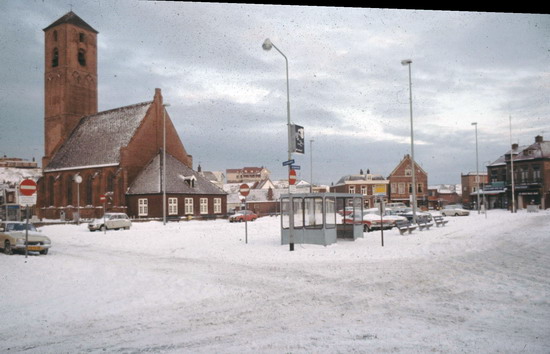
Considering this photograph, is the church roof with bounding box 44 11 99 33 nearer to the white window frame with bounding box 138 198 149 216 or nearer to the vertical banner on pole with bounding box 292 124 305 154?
the white window frame with bounding box 138 198 149 216

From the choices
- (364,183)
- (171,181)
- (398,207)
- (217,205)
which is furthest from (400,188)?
(171,181)

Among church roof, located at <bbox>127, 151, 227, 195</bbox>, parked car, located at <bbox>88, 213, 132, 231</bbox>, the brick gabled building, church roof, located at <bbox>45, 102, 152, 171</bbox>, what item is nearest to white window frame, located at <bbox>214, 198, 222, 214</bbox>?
church roof, located at <bbox>127, 151, 227, 195</bbox>

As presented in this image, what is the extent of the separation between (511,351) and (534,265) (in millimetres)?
8370

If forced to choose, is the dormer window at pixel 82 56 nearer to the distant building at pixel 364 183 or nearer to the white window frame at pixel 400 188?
the distant building at pixel 364 183

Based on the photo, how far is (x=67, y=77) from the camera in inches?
2229

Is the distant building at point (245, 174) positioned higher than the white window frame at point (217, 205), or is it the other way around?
the distant building at point (245, 174)

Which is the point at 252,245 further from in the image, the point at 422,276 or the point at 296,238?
the point at 422,276

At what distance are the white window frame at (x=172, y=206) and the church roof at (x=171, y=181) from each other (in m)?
0.91

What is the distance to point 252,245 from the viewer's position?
20.4 m

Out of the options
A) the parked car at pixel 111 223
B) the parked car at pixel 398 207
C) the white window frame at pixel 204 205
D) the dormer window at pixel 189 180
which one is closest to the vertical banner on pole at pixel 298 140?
the parked car at pixel 111 223

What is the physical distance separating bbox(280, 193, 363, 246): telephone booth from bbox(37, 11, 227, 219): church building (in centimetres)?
2771

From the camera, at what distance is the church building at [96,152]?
1909 inches

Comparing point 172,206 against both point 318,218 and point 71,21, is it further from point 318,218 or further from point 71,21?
point 318,218

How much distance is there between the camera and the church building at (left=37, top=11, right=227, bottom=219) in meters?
48.5
